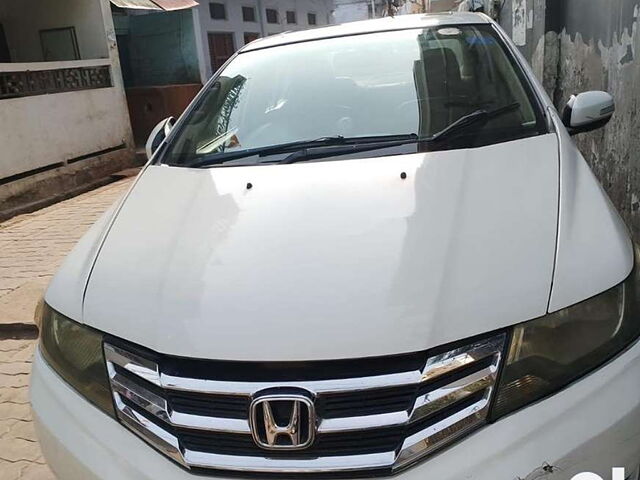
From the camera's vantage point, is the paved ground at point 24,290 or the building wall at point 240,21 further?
the building wall at point 240,21

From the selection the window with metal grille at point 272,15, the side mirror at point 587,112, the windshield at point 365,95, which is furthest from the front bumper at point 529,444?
the window with metal grille at point 272,15

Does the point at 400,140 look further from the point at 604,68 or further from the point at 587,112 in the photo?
the point at 604,68

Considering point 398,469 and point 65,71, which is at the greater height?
point 65,71

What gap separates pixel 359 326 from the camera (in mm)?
1281

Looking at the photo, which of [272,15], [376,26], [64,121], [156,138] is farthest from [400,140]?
[272,15]

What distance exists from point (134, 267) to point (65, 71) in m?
7.92

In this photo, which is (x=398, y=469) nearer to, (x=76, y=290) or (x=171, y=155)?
(x=76, y=290)

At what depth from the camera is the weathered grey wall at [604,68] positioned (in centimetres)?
377

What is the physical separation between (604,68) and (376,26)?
2493 millimetres

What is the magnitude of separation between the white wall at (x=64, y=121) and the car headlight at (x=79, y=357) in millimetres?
6361

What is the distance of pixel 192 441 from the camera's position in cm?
133

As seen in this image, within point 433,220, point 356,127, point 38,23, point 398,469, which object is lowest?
point 398,469

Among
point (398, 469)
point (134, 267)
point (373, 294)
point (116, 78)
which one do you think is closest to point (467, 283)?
point (373, 294)

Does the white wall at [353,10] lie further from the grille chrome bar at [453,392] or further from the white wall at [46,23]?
the grille chrome bar at [453,392]
